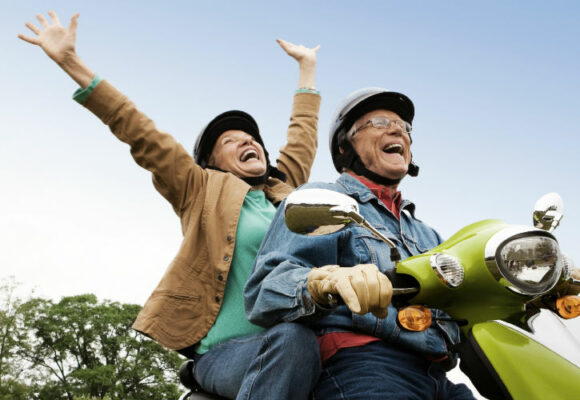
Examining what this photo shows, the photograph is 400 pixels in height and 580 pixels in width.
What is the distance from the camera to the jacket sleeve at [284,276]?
1.96 m

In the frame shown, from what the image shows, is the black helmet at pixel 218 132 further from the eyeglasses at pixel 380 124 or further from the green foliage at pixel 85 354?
the green foliage at pixel 85 354

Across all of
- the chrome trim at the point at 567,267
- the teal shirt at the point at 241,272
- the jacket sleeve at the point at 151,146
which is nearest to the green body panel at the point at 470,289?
the chrome trim at the point at 567,267

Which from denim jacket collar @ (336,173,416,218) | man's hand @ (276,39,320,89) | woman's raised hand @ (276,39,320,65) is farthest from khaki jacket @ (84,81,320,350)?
woman's raised hand @ (276,39,320,65)

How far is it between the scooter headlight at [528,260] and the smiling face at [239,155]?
2773 mm

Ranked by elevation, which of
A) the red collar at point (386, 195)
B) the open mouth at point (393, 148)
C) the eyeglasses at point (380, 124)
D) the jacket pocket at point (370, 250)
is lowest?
the jacket pocket at point (370, 250)

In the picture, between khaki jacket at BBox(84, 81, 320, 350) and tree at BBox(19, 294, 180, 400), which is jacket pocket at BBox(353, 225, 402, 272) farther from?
tree at BBox(19, 294, 180, 400)

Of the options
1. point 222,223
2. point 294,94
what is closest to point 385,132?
point 222,223

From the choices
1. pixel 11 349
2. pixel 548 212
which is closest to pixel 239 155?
pixel 548 212

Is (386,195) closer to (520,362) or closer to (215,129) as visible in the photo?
(520,362)

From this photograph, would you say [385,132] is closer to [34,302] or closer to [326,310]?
[326,310]

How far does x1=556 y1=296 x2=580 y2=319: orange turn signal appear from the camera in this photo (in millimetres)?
1824

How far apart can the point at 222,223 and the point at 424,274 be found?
2.12 meters

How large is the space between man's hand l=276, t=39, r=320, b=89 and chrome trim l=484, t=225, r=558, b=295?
3.85m

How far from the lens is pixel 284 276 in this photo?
2078 millimetres
